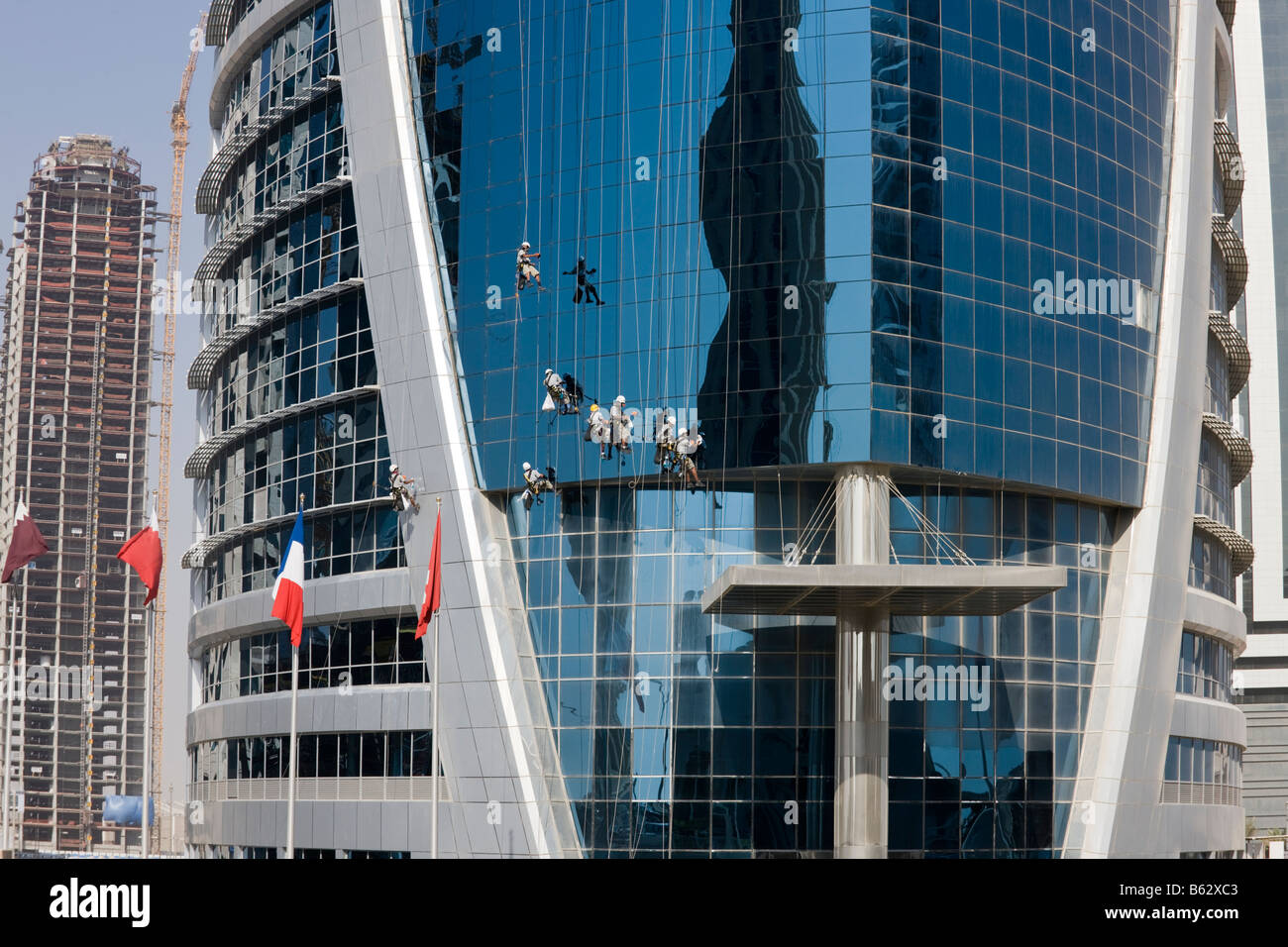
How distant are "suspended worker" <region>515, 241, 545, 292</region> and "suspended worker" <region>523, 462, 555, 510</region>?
5885 millimetres

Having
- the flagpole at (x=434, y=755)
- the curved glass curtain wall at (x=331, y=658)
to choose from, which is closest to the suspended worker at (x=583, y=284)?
the flagpole at (x=434, y=755)

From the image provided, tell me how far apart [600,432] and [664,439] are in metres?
2.16

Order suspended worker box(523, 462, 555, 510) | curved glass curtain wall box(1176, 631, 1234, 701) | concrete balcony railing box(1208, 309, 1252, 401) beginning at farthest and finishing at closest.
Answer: concrete balcony railing box(1208, 309, 1252, 401) → curved glass curtain wall box(1176, 631, 1234, 701) → suspended worker box(523, 462, 555, 510)

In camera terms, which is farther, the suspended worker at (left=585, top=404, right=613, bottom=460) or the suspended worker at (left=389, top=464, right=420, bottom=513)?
the suspended worker at (left=389, top=464, right=420, bottom=513)

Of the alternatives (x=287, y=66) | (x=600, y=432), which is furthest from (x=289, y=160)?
(x=600, y=432)

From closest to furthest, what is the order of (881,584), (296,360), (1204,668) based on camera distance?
1. (881,584)
2. (296,360)
3. (1204,668)

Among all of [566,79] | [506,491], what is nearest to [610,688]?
[506,491]

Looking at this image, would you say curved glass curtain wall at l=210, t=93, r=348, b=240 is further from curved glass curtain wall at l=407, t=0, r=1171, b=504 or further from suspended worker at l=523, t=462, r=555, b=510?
suspended worker at l=523, t=462, r=555, b=510

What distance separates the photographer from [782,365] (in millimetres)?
44031

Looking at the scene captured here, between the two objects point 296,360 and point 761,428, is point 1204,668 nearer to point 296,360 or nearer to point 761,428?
point 761,428

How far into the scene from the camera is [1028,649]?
46.1 m

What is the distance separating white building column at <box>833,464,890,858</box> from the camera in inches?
1644

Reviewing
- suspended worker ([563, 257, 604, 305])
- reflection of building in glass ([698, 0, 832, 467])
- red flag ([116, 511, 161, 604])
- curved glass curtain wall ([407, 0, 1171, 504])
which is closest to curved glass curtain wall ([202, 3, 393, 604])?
curved glass curtain wall ([407, 0, 1171, 504])
